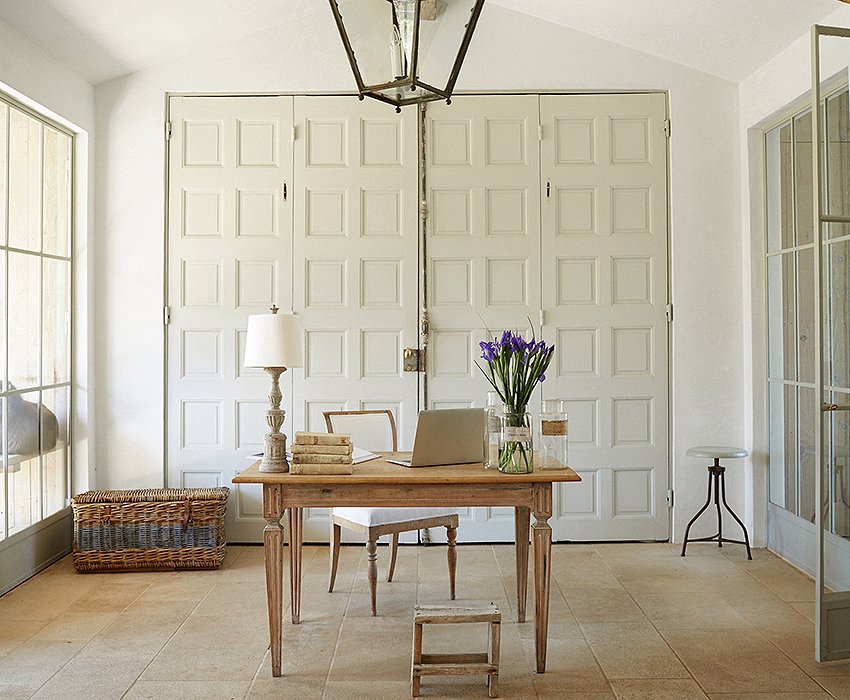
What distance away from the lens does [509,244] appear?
5543 mm

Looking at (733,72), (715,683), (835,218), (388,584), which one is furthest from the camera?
(733,72)

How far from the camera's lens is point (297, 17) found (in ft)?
18.1

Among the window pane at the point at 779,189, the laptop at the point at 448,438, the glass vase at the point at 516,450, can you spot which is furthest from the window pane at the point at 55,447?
the window pane at the point at 779,189

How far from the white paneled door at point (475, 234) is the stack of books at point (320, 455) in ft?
7.11

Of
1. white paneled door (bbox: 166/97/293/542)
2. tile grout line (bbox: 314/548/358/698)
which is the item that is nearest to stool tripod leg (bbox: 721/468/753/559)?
tile grout line (bbox: 314/548/358/698)

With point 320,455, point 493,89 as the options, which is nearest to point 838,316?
point 320,455

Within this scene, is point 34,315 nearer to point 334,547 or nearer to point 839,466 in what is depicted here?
point 334,547

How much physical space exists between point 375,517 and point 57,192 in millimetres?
2812

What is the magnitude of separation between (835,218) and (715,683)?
1.87 meters

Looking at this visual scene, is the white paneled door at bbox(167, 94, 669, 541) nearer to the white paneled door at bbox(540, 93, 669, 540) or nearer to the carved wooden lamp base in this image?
the white paneled door at bbox(540, 93, 669, 540)

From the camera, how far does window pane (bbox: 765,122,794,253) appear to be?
5.12 meters

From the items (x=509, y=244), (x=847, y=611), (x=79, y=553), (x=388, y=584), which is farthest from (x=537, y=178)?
(x=79, y=553)

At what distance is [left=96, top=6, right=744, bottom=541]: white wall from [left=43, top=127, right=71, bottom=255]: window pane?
223 millimetres

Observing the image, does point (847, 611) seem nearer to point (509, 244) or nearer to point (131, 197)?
point (509, 244)
